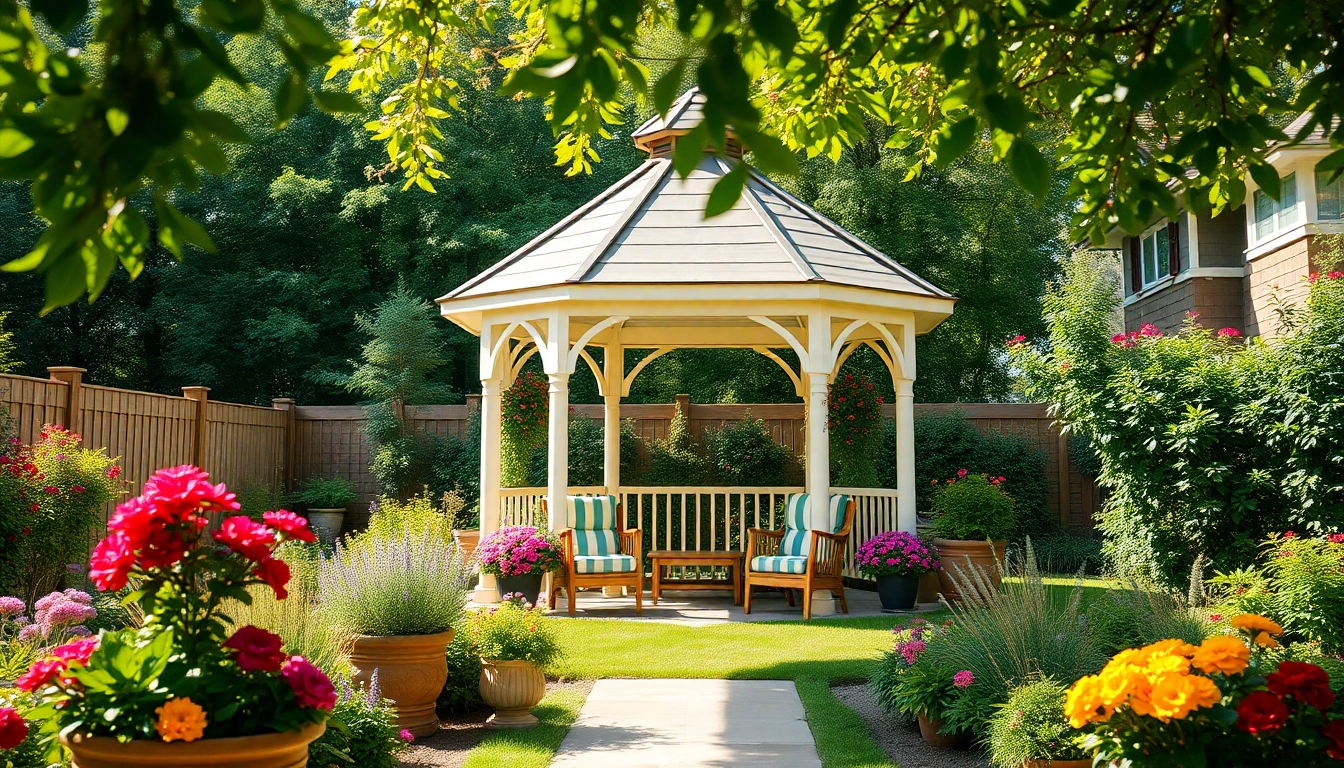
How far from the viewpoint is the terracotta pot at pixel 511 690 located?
5.16 metres

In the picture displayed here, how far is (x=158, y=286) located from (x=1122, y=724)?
69.1 ft

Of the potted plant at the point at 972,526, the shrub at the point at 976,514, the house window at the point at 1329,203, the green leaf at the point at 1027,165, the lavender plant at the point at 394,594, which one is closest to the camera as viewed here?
the green leaf at the point at 1027,165

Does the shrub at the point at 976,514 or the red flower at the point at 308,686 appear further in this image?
the shrub at the point at 976,514

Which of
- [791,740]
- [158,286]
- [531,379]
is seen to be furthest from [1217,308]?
[158,286]

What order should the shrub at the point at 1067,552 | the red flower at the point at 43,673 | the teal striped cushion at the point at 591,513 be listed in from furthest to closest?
the shrub at the point at 1067,552 → the teal striped cushion at the point at 591,513 → the red flower at the point at 43,673

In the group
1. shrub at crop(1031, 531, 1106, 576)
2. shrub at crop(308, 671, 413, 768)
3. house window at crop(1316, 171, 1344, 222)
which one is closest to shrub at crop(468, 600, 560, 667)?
shrub at crop(308, 671, 413, 768)

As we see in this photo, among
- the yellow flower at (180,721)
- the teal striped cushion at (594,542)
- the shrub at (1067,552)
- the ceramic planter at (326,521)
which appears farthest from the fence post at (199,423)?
the yellow flower at (180,721)

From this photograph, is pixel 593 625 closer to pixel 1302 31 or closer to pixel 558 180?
pixel 1302 31

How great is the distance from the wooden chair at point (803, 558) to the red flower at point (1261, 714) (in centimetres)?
602

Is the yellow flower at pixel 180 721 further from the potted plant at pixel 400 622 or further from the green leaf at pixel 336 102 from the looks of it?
the potted plant at pixel 400 622

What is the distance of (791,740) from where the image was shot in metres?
4.93

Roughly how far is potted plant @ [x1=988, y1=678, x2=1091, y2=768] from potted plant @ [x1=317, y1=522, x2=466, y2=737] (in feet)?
8.29

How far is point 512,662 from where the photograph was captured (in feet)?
17.0

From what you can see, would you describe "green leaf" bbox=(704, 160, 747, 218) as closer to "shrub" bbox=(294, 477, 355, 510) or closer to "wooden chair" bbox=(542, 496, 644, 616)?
"wooden chair" bbox=(542, 496, 644, 616)
